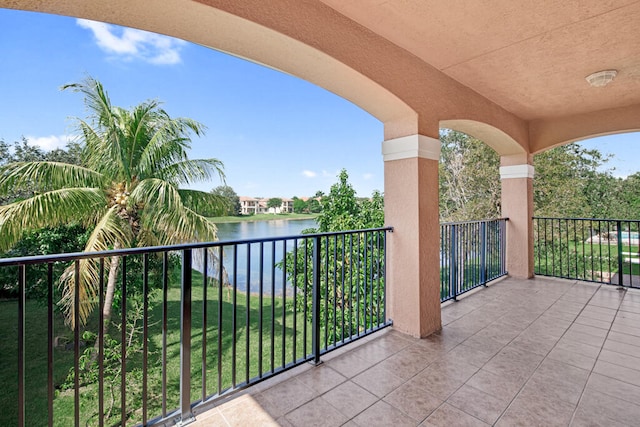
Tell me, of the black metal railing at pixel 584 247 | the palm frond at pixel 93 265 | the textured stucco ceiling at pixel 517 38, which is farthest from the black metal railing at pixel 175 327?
the black metal railing at pixel 584 247

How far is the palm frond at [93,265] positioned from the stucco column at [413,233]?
386 centimetres

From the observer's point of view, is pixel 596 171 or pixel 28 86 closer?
pixel 596 171

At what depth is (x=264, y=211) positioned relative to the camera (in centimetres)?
1295

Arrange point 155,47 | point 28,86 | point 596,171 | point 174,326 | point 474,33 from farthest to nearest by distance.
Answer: point 155,47
point 28,86
point 596,171
point 174,326
point 474,33

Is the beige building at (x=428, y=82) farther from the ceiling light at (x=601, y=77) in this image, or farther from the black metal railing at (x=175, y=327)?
the black metal railing at (x=175, y=327)

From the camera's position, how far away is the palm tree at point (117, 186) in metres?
4.49

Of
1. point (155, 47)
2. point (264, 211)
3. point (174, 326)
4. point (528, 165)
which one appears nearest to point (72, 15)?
point (528, 165)

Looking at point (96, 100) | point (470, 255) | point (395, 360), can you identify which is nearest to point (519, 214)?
point (470, 255)

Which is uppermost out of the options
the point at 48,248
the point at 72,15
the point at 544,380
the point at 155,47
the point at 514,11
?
the point at 155,47

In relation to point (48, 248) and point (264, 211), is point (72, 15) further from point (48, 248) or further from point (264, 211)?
point (264, 211)

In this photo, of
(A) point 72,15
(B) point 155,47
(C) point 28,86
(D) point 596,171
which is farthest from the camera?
(B) point 155,47

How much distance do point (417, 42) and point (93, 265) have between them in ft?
16.6

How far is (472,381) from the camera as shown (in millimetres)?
2004

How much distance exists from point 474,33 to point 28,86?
19.2 metres
